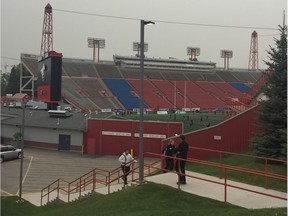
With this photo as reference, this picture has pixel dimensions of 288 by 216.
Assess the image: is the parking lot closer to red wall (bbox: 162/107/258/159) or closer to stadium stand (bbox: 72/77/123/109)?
red wall (bbox: 162/107/258/159)

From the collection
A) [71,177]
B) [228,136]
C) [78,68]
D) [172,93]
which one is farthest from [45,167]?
[78,68]

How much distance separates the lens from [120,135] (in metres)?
36.5

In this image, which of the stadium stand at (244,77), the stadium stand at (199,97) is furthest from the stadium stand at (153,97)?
the stadium stand at (244,77)

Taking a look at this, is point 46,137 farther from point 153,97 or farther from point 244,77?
point 244,77

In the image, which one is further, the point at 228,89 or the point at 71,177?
the point at 228,89

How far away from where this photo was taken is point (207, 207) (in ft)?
33.3

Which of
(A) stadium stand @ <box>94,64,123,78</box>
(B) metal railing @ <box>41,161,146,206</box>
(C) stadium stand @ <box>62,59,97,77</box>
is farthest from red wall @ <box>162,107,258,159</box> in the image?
(A) stadium stand @ <box>94,64,123,78</box>

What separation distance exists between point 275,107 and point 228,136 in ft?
30.7

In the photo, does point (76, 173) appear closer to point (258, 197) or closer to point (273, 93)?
point (273, 93)

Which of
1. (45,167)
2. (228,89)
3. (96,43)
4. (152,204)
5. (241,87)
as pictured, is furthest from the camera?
(96,43)

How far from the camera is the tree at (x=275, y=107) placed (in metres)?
18.0

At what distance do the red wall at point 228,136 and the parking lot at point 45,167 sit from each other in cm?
702

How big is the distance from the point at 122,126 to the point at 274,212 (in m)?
28.8

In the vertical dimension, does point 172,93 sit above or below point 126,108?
above
